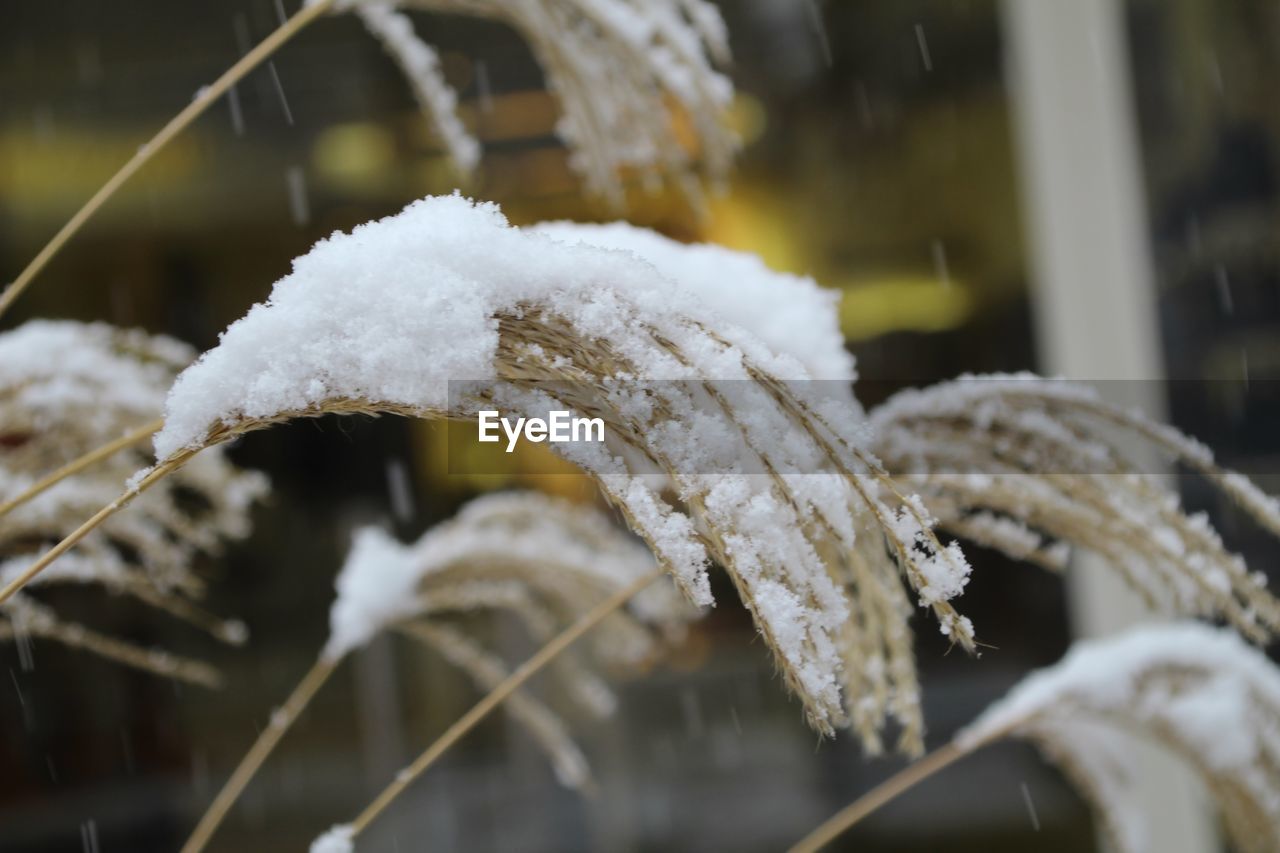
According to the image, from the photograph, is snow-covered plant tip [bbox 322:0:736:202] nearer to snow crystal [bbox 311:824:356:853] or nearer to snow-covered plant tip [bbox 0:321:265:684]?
snow-covered plant tip [bbox 0:321:265:684]

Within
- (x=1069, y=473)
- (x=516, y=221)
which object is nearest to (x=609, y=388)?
(x=1069, y=473)

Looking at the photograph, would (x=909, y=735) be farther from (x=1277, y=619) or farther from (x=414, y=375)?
(x=414, y=375)

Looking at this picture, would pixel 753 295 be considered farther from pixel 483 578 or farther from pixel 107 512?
pixel 483 578

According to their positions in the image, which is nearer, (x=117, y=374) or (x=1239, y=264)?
(x=117, y=374)


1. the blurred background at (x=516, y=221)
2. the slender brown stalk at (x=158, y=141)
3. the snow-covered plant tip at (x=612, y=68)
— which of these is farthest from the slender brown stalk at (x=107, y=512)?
the blurred background at (x=516, y=221)

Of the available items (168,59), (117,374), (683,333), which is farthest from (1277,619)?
(168,59)

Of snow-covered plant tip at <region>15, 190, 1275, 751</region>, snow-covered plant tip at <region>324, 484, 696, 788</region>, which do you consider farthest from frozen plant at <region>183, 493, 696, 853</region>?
snow-covered plant tip at <region>15, 190, 1275, 751</region>
